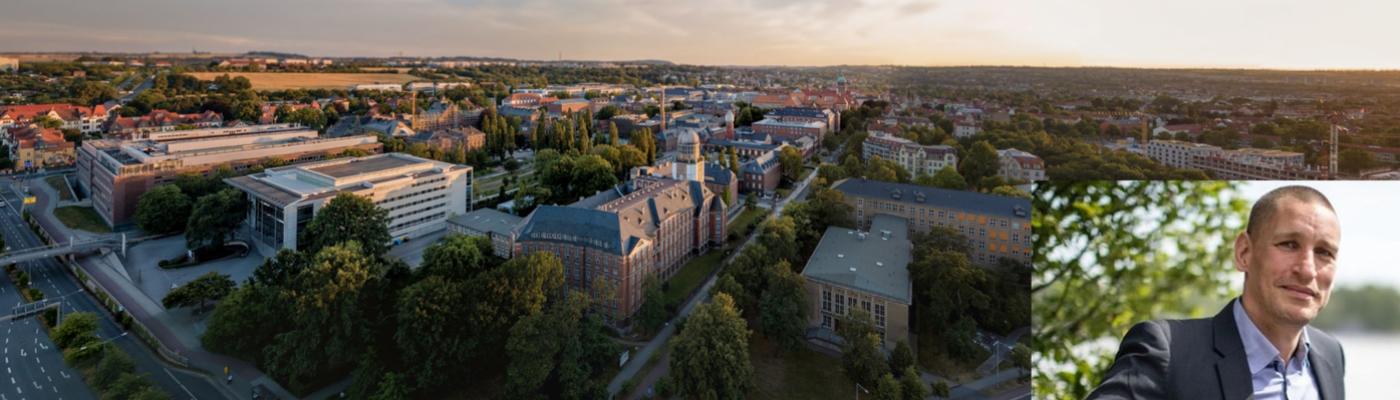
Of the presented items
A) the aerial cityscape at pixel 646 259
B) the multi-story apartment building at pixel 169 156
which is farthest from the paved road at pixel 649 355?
the multi-story apartment building at pixel 169 156

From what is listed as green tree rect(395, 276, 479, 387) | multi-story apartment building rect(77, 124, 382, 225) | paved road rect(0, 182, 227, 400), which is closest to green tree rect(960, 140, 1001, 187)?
green tree rect(395, 276, 479, 387)

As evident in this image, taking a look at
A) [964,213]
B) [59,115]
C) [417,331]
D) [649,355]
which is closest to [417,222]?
[417,331]

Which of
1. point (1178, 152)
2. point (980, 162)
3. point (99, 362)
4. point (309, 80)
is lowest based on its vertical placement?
point (99, 362)

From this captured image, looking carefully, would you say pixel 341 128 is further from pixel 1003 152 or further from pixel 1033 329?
pixel 1033 329

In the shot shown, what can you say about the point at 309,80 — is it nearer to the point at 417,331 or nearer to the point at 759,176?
the point at 759,176

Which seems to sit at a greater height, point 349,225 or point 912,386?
point 349,225

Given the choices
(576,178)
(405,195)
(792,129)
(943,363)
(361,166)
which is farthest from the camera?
(792,129)

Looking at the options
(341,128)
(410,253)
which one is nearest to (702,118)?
(341,128)
